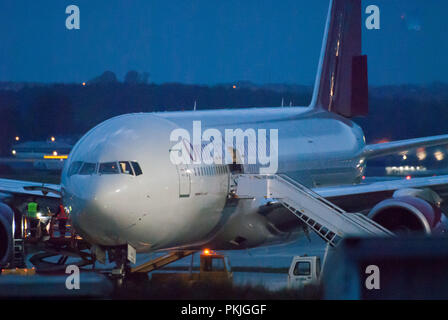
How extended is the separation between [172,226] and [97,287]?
5931 millimetres

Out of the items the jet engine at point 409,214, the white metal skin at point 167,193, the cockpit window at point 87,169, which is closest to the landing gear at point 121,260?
the white metal skin at point 167,193

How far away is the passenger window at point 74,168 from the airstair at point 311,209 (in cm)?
367

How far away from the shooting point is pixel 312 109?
26.5 metres

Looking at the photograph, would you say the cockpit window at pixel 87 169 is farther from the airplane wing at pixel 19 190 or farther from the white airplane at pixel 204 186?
the airplane wing at pixel 19 190

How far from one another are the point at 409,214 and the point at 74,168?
7565 millimetres

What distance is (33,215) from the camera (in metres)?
21.6

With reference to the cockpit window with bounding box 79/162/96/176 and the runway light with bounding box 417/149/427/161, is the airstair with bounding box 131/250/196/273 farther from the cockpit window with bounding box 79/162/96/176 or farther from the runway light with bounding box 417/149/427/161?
the runway light with bounding box 417/149/427/161

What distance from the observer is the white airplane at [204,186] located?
15289 mm

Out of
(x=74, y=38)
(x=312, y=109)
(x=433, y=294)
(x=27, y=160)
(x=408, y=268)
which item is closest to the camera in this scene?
(x=408, y=268)

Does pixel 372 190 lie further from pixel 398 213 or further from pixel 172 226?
pixel 172 226

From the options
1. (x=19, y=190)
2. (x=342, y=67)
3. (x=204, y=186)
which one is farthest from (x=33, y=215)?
(x=342, y=67)

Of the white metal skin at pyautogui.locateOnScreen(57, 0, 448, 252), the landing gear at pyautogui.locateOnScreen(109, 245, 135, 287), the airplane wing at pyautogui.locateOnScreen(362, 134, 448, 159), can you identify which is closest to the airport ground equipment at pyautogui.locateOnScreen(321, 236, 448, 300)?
the white metal skin at pyautogui.locateOnScreen(57, 0, 448, 252)

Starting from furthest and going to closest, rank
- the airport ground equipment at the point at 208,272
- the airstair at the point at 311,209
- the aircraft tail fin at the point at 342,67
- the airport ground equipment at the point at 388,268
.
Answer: the aircraft tail fin at the point at 342,67 < the airport ground equipment at the point at 208,272 < the airstair at the point at 311,209 < the airport ground equipment at the point at 388,268
